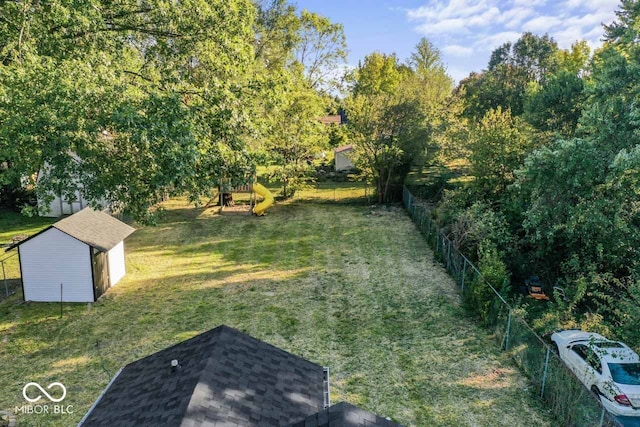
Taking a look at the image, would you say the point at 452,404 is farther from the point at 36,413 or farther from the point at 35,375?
the point at 35,375

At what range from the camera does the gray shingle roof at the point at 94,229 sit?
635 inches

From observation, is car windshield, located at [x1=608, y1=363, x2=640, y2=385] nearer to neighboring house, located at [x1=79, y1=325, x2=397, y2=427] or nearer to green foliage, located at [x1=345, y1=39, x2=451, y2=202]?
neighboring house, located at [x1=79, y1=325, x2=397, y2=427]

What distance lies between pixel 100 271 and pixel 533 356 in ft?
50.3

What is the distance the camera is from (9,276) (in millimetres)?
18922

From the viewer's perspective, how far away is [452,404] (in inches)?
432

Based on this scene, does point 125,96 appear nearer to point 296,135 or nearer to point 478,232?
point 478,232

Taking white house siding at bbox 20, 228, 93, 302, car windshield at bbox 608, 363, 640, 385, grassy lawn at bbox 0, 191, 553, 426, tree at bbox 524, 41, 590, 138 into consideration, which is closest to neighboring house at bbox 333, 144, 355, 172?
tree at bbox 524, 41, 590, 138

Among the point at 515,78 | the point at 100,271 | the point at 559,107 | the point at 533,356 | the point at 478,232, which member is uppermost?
the point at 515,78

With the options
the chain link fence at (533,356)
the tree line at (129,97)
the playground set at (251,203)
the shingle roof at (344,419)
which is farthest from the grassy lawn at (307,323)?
the shingle roof at (344,419)

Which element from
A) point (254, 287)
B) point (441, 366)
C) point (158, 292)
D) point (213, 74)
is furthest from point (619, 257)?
point (158, 292)

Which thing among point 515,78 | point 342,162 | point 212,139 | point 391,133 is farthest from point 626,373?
point 515,78

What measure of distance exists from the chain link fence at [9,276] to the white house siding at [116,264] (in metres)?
3.65

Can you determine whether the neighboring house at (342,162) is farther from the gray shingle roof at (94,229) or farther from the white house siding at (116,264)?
the white house siding at (116,264)

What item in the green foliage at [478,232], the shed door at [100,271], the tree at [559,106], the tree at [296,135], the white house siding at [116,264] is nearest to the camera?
the shed door at [100,271]
